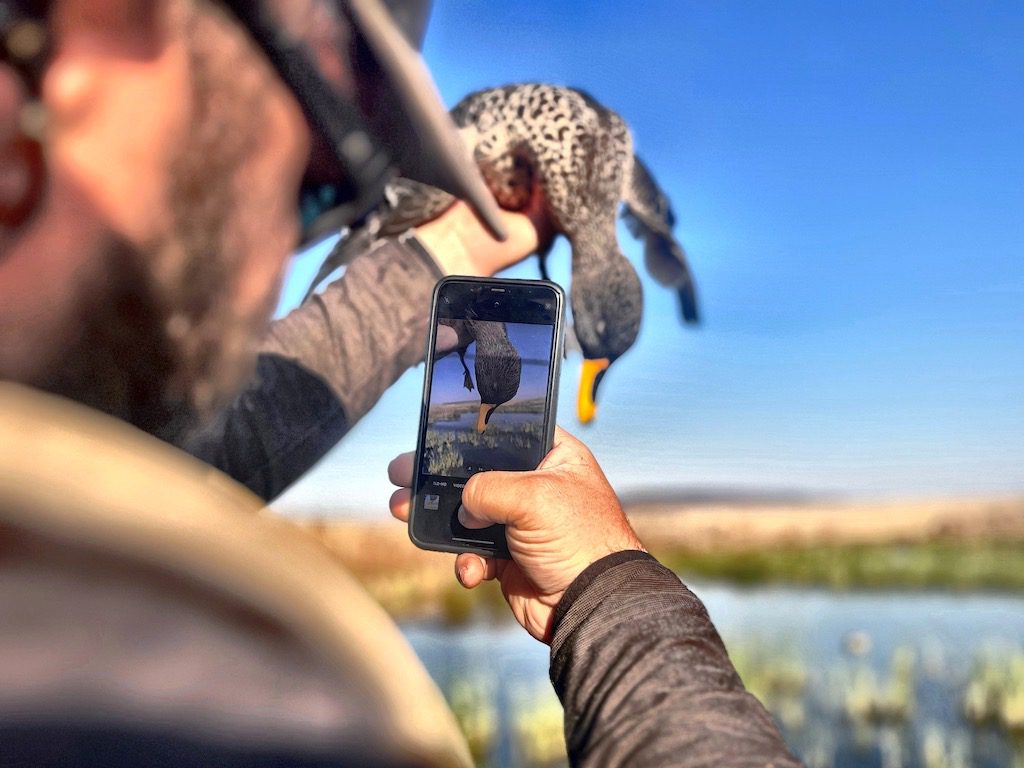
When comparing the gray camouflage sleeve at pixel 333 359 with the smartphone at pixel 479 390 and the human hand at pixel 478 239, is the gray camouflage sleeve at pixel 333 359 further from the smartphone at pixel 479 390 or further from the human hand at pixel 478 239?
the smartphone at pixel 479 390

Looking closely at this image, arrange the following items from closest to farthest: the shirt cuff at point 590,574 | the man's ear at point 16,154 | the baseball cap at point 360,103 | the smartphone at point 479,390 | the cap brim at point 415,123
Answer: the shirt cuff at point 590,574 < the man's ear at point 16,154 < the smartphone at point 479,390 < the baseball cap at point 360,103 < the cap brim at point 415,123

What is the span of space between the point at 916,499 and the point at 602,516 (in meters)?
0.60

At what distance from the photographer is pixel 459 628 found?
1.16m

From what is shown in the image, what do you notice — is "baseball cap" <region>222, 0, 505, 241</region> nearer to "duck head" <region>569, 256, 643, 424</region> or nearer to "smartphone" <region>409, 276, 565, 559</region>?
"duck head" <region>569, 256, 643, 424</region>

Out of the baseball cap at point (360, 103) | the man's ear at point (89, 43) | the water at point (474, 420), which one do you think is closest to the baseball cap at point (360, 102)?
the baseball cap at point (360, 103)

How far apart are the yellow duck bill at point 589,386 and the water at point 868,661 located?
28 cm

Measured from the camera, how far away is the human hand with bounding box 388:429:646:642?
0.64 meters

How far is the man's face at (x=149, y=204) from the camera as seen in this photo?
735 millimetres

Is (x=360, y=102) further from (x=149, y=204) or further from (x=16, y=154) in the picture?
(x=16, y=154)

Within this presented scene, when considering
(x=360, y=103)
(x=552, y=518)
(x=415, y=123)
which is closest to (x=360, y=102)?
(x=360, y=103)

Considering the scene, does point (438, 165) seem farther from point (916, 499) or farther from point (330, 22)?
point (916, 499)

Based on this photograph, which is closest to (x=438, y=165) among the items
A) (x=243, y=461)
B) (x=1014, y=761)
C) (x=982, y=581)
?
(x=243, y=461)

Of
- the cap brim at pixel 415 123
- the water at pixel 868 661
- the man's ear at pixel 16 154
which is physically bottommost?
the water at pixel 868 661

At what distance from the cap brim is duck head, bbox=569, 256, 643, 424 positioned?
6.4 inches
